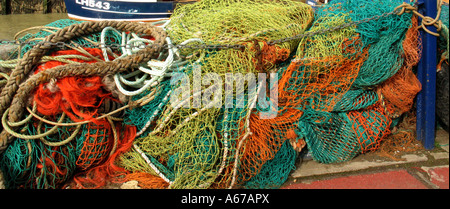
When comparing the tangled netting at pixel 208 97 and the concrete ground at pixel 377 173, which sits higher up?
the tangled netting at pixel 208 97

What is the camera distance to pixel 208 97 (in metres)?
2.74

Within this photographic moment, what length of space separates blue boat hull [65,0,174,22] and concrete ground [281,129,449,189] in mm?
3346

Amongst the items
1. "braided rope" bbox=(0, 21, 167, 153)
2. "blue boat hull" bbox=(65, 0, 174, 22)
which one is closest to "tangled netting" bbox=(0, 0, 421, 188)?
"braided rope" bbox=(0, 21, 167, 153)

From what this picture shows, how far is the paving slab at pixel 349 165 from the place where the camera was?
3.12 meters

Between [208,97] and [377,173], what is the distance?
1.70 meters

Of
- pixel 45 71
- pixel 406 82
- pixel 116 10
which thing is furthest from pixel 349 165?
pixel 116 10

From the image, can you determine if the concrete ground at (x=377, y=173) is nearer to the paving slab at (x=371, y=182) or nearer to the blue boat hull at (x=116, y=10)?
the paving slab at (x=371, y=182)

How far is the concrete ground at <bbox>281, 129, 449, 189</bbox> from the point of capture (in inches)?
115

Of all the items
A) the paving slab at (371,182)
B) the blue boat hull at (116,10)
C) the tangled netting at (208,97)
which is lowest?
the paving slab at (371,182)

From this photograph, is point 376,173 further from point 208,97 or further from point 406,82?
point 208,97

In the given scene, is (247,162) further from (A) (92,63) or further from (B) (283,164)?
(A) (92,63)

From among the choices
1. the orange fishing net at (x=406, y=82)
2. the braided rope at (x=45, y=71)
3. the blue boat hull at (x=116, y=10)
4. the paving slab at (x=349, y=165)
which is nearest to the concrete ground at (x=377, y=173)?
the paving slab at (x=349, y=165)

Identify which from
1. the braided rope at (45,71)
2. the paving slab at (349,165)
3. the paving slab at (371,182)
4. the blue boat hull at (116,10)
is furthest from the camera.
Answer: the blue boat hull at (116,10)

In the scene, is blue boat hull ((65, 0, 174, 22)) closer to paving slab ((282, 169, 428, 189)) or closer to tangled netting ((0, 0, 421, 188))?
tangled netting ((0, 0, 421, 188))
